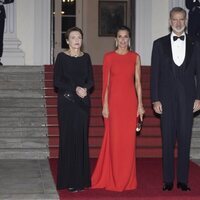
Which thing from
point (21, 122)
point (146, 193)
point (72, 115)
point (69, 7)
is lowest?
point (146, 193)

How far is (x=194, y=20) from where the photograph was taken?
1331 cm

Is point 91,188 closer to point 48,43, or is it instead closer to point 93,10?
point 48,43

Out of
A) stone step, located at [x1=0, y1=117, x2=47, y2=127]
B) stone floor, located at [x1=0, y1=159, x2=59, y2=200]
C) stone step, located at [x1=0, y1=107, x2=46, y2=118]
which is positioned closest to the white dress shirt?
stone floor, located at [x1=0, y1=159, x2=59, y2=200]

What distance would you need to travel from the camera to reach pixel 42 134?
31.6 ft

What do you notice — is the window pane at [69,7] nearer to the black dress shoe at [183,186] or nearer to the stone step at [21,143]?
the stone step at [21,143]

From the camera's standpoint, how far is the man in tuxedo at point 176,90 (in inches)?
248

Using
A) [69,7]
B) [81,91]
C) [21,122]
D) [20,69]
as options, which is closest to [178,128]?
[81,91]

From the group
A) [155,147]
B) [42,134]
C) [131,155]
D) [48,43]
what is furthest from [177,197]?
[48,43]

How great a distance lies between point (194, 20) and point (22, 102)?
4778 mm

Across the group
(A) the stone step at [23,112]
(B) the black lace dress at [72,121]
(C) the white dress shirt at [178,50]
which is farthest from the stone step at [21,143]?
(C) the white dress shirt at [178,50]

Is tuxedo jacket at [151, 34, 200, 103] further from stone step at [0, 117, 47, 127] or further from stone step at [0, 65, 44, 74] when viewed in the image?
stone step at [0, 65, 44, 74]

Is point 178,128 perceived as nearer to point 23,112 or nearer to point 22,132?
point 22,132

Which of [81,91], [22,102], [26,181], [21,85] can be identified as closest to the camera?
[81,91]

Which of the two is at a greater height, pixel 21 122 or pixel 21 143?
pixel 21 122
